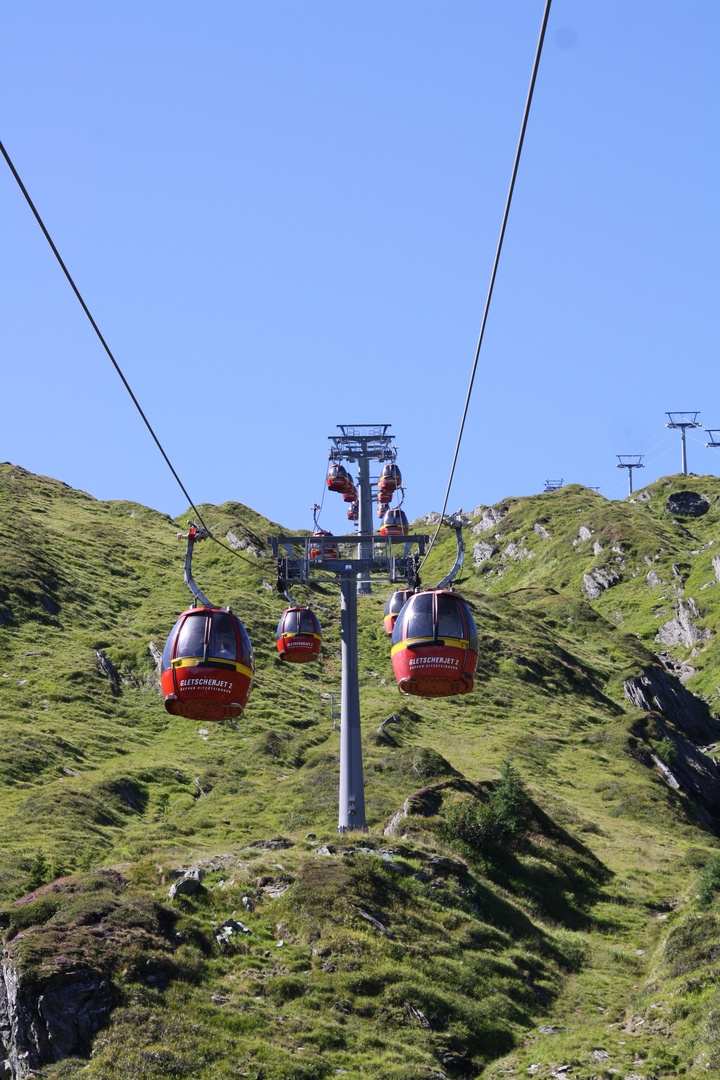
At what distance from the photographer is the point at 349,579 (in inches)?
1039

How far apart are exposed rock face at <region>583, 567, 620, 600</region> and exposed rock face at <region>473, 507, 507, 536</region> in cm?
4024

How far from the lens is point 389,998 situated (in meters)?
19.6

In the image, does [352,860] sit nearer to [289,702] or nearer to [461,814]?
[461,814]

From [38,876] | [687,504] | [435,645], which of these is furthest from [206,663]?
[687,504]

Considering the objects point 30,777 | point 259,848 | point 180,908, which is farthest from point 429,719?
point 180,908

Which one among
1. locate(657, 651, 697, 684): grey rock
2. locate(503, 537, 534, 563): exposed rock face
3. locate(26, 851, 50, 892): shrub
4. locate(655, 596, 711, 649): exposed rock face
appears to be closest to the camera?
locate(26, 851, 50, 892): shrub

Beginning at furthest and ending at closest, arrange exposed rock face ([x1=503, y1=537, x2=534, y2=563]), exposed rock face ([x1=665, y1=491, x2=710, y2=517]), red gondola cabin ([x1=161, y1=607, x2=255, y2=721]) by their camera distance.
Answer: exposed rock face ([x1=665, y1=491, x2=710, y2=517]), exposed rock face ([x1=503, y1=537, x2=534, y2=563]), red gondola cabin ([x1=161, y1=607, x2=255, y2=721])

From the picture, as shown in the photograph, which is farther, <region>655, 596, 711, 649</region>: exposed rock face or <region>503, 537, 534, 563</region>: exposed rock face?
<region>503, 537, 534, 563</region>: exposed rock face

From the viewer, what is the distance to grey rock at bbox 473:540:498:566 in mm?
148337

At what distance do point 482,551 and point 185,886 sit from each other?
130m

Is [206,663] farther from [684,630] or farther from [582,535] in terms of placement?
[582,535]

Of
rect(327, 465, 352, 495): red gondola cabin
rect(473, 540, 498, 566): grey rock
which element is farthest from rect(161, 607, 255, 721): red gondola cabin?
rect(473, 540, 498, 566): grey rock

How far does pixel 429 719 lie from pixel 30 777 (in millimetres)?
22475

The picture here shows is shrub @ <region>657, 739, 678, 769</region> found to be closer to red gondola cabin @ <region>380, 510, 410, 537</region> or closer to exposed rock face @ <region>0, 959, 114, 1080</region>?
red gondola cabin @ <region>380, 510, 410, 537</region>
